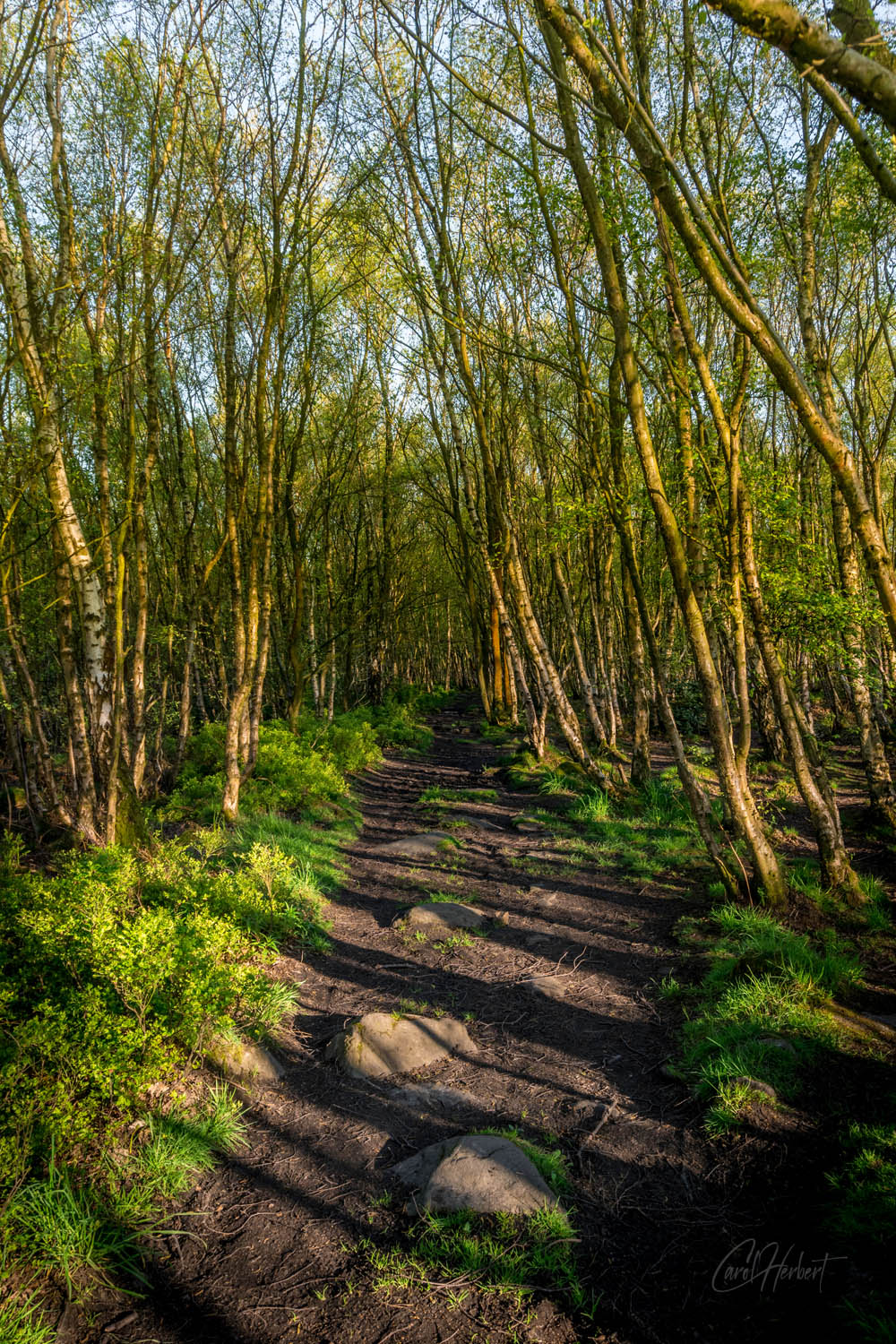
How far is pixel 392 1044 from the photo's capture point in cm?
385

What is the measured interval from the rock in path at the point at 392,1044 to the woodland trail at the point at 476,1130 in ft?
0.31

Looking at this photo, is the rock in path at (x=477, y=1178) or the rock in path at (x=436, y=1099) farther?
the rock in path at (x=436, y=1099)

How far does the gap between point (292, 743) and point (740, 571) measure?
6.87 meters

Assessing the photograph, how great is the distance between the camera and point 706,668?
509cm

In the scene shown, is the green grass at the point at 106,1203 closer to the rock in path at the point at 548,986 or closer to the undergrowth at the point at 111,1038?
the undergrowth at the point at 111,1038

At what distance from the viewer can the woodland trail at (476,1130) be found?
2.30m

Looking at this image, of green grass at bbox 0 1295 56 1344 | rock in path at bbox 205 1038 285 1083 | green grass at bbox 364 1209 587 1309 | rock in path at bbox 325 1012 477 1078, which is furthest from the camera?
rock in path at bbox 325 1012 477 1078

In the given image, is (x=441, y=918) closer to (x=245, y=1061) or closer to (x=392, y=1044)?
(x=392, y=1044)

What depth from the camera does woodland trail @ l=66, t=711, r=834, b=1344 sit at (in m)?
2.30

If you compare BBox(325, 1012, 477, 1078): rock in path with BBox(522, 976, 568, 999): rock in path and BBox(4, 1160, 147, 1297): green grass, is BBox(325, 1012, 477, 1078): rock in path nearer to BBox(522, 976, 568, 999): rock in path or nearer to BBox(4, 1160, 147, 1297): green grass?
BBox(522, 976, 568, 999): rock in path

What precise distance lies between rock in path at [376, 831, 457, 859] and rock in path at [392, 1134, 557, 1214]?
4.28 m

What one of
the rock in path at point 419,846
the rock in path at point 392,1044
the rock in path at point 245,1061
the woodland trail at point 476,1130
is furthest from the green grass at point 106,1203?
the rock in path at point 419,846

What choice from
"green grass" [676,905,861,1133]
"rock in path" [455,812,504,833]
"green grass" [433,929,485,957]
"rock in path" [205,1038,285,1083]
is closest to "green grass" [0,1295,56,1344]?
"rock in path" [205,1038,285,1083]

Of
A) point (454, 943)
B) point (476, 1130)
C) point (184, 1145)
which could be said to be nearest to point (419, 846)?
point (454, 943)
